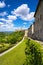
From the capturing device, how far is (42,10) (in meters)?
22.2

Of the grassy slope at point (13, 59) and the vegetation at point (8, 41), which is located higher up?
the vegetation at point (8, 41)

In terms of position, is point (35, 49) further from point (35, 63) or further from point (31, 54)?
point (35, 63)

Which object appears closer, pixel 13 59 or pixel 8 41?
pixel 13 59

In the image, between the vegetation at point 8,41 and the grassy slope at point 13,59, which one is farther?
the vegetation at point 8,41

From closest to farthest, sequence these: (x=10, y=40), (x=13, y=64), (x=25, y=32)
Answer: (x=13, y=64), (x=10, y=40), (x=25, y=32)

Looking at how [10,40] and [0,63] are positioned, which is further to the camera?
[10,40]

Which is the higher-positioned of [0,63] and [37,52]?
[37,52]

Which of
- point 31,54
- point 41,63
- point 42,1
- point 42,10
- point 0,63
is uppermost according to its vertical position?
point 42,1

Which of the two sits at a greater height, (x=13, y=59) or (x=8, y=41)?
(x=8, y=41)

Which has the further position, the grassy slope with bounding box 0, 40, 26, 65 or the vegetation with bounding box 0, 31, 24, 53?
the vegetation with bounding box 0, 31, 24, 53

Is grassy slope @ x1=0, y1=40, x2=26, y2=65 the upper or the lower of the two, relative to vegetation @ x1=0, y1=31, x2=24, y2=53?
lower

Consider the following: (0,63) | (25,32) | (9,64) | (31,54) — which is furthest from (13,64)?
(25,32)

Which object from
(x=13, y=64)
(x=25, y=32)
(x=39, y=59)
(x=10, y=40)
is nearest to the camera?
(x=39, y=59)

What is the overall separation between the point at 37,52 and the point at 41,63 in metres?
0.64
